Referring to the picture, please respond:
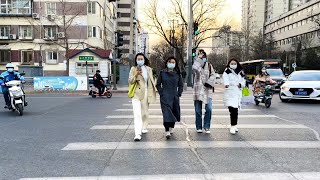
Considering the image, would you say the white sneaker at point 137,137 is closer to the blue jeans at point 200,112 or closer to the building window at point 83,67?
the blue jeans at point 200,112

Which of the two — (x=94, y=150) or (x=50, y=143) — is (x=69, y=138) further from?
(x=94, y=150)

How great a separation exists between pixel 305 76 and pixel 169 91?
10510 millimetres

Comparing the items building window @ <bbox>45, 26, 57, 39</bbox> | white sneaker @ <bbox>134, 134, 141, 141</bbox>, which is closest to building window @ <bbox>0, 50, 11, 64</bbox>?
building window @ <bbox>45, 26, 57, 39</bbox>

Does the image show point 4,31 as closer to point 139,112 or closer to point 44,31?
point 44,31

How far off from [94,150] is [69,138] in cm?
132

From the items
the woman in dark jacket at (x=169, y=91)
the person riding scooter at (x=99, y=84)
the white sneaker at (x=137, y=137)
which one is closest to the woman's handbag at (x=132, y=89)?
the woman in dark jacket at (x=169, y=91)

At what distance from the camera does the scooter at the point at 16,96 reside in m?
10.8

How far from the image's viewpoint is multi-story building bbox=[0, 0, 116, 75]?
4084 cm

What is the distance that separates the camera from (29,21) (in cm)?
3991

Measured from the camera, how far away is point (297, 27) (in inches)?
3221

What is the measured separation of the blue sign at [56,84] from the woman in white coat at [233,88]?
17791 mm

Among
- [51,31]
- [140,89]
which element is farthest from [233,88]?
[51,31]

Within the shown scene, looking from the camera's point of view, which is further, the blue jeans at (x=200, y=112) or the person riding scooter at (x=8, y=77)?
the person riding scooter at (x=8, y=77)

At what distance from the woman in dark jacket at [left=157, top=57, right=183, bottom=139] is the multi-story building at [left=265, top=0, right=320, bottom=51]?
61.3 m
